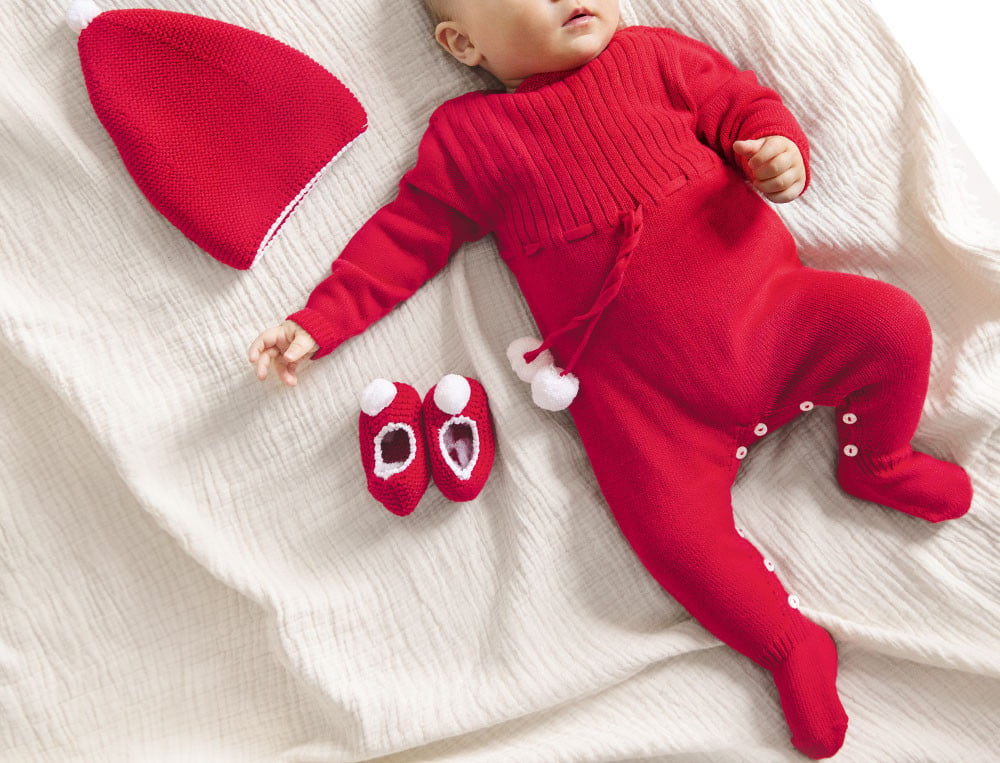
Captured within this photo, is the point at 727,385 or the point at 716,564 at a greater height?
the point at 727,385

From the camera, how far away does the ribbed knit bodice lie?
3.11 ft

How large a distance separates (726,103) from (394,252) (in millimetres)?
483

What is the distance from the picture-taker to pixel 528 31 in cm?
94

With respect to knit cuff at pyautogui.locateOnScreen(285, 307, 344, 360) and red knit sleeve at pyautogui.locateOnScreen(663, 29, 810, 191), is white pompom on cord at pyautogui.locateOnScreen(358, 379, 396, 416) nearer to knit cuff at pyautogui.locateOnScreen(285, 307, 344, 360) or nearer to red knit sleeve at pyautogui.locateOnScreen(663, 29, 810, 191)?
knit cuff at pyautogui.locateOnScreen(285, 307, 344, 360)

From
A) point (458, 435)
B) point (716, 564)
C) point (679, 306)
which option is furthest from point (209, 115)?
point (716, 564)

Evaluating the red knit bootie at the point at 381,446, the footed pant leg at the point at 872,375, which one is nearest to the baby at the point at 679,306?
the footed pant leg at the point at 872,375

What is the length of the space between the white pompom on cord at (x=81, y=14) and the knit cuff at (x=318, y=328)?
48cm

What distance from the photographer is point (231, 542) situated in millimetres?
1025

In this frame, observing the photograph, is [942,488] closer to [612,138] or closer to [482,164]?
[612,138]

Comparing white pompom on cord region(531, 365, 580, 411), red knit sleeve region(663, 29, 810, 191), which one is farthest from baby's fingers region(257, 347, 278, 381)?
red knit sleeve region(663, 29, 810, 191)

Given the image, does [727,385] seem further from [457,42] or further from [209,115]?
[209,115]

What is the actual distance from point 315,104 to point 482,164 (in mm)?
250

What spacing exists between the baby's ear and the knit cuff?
0.40 meters

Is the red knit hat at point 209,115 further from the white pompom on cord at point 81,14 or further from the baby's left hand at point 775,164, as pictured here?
the baby's left hand at point 775,164
